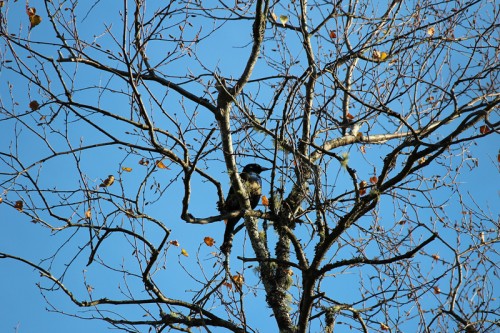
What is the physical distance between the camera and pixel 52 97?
17.4ft

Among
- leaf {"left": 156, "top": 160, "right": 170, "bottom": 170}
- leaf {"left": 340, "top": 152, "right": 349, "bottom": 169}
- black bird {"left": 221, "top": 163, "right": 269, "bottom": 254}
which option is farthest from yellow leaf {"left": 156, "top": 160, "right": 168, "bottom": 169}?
leaf {"left": 340, "top": 152, "right": 349, "bottom": 169}

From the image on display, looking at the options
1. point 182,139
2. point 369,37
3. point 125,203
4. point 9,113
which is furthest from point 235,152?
point 9,113

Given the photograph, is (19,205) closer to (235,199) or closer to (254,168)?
(235,199)

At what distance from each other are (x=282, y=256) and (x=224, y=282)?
78 cm

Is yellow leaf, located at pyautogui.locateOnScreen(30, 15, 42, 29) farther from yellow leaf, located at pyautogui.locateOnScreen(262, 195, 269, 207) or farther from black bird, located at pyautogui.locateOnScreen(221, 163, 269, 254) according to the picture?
yellow leaf, located at pyautogui.locateOnScreen(262, 195, 269, 207)

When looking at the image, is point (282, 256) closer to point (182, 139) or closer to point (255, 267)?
point (255, 267)

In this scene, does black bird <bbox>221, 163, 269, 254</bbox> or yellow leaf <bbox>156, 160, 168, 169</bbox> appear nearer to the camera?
yellow leaf <bbox>156, 160, 168, 169</bbox>

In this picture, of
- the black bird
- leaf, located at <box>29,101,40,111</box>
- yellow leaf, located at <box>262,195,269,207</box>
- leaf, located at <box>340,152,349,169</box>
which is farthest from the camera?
the black bird

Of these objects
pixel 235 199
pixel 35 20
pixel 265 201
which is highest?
pixel 35 20

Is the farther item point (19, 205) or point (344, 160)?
point (19, 205)

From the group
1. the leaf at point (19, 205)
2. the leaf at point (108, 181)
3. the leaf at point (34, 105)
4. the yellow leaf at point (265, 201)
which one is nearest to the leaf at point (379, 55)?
the yellow leaf at point (265, 201)

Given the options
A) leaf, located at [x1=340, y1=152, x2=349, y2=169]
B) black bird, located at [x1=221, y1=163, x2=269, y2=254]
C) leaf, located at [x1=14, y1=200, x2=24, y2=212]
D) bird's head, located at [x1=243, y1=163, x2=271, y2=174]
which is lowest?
leaf, located at [x1=340, y1=152, x2=349, y2=169]

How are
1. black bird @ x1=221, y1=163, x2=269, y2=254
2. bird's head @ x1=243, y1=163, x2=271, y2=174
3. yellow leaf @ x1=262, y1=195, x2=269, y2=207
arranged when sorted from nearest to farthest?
yellow leaf @ x1=262, y1=195, x2=269, y2=207
black bird @ x1=221, y1=163, x2=269, y2=254
bird's head @ x1=243, y1=163, x2=271, y2=174

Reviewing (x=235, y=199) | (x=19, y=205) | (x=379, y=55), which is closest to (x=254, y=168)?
(x=235, y=199)
